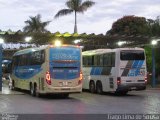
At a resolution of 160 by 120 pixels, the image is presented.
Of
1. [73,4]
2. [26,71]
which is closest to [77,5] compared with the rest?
[73,4]

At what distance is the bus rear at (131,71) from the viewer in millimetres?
26906

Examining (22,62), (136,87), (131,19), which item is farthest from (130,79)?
(131,19)

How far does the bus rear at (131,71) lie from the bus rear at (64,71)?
3344 millimetres

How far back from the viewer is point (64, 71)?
24328mm

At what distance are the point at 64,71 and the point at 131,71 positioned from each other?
4.96 metres

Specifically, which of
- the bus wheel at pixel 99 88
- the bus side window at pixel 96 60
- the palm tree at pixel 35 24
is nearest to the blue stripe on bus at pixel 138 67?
the bus wheel at pixel 99 88

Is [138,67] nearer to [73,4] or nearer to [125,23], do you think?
[73,4]

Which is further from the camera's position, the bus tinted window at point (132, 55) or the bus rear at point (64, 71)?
the bus tinted window at point (132, 55)

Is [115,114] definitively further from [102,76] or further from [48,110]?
[102,76]

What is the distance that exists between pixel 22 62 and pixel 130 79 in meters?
7.77

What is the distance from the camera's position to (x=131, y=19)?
224 feet

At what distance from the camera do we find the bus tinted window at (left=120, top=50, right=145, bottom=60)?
1068 inches

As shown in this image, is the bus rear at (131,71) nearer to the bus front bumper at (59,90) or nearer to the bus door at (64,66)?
the bus door at (64,66)

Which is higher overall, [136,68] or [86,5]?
[86,5]
